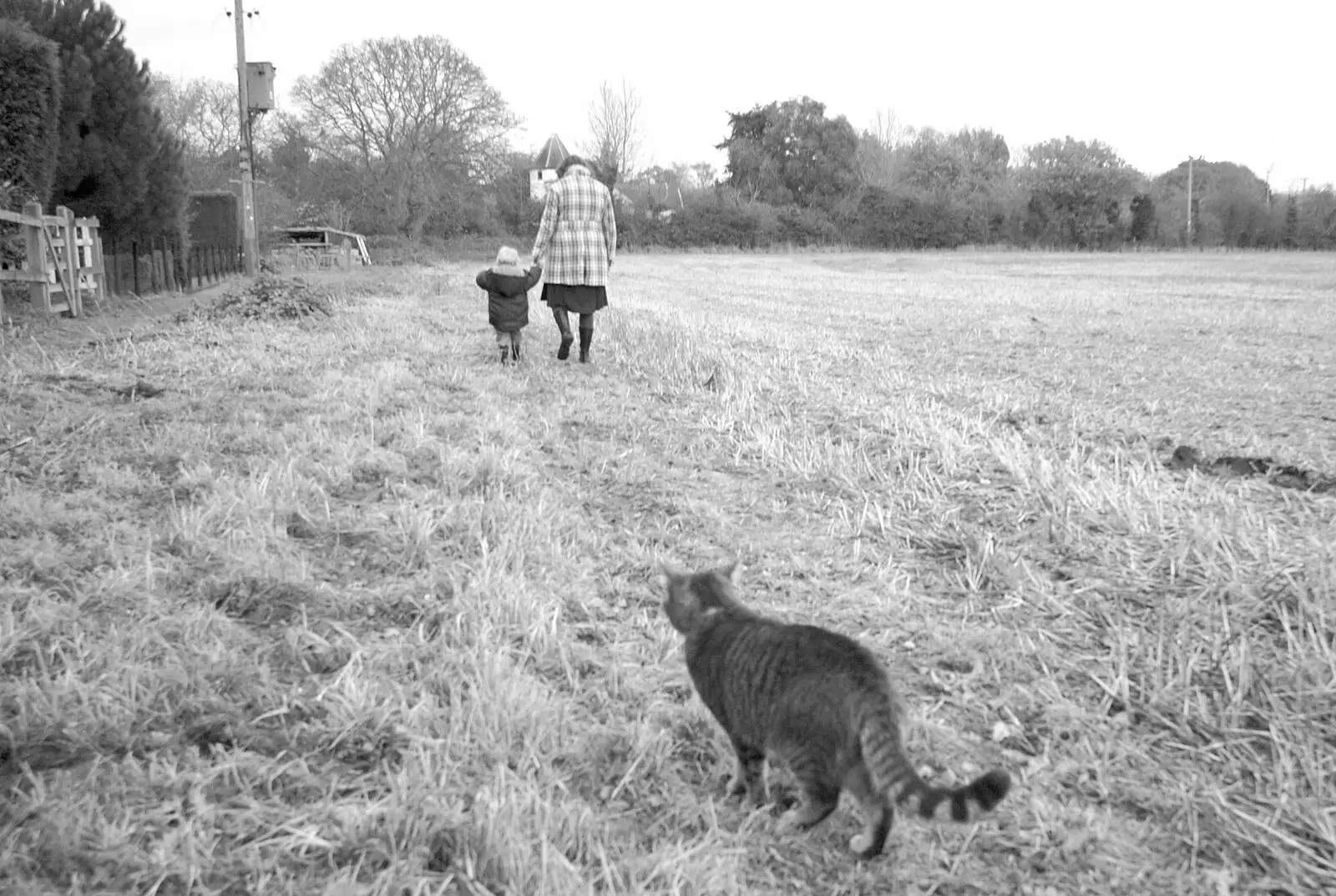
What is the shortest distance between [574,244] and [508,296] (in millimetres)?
717

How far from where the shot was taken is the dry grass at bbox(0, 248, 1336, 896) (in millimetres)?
1917

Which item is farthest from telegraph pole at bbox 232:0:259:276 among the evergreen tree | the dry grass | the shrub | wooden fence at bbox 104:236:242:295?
the dry grass

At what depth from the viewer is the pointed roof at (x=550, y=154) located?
61.2 meters

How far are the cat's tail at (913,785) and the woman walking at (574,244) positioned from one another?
664cm

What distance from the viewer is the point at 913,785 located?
1.72 m

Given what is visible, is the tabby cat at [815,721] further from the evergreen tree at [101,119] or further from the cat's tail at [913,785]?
the evergreen tree at [101,119]

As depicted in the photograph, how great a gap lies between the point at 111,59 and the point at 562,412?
1143 centimetres

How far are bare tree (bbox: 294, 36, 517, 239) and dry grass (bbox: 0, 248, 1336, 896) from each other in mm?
39865

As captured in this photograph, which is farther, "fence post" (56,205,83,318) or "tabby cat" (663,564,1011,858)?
"fence post" (56,205,83,318)

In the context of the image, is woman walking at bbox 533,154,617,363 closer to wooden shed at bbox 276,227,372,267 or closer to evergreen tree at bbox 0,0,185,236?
evergreen tree at bbox 0,0,185,236

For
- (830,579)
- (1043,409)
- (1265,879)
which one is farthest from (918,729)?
(1043,409)

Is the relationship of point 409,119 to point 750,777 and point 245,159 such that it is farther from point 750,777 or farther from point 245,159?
point 750,777

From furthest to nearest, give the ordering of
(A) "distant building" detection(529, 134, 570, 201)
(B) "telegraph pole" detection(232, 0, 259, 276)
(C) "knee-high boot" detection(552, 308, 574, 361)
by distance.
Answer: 1. (A) "distant building" detection(529, 134, 570, 201)
2. (B) "telegraph pole" detection(232, 0, 259, 276)
3. (C) "knee-high boot" detection(552, 308, 574, 361)

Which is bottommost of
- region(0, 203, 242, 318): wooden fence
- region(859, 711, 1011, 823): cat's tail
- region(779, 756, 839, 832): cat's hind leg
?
region(779, 756, 839, 832): cat's hind leg
